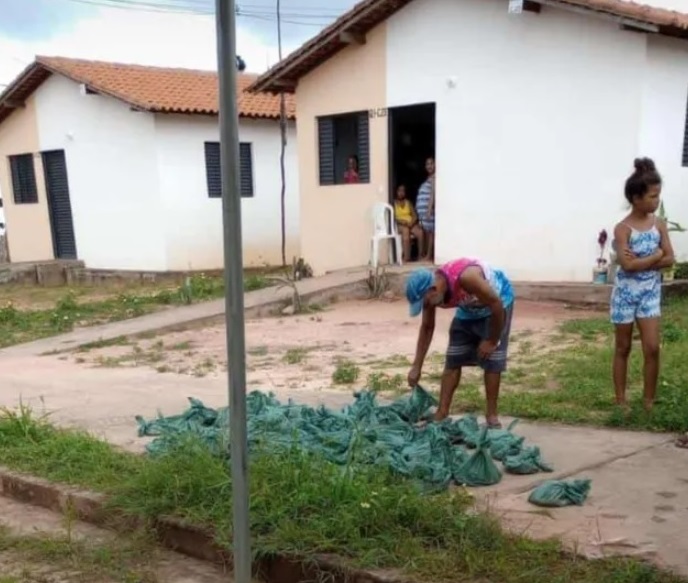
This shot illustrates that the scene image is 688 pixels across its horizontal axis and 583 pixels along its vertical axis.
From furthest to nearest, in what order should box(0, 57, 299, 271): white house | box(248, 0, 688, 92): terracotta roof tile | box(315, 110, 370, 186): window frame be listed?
box(0, 57, 299, 271): white house, box(315, 110, 370, 186): window frame, box(248, 0, 688, 92): terracotta roof tile

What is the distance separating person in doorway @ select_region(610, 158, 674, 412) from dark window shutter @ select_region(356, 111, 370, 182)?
8.07m

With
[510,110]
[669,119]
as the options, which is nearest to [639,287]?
[669,119]

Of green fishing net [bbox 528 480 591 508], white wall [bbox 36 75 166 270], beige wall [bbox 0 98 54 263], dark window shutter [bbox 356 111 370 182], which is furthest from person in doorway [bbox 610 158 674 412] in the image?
beige wall [bbox 0 98 54 263]

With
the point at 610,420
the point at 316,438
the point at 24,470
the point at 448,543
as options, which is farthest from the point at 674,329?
the point at 24,470

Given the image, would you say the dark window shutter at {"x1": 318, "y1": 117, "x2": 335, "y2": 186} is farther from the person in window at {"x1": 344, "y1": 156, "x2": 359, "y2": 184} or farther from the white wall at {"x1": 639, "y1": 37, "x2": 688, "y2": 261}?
the white wall at {"x1": 639, "y1": 37, "x2": 688, "y2": 261}

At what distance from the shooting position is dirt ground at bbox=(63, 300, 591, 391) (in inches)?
261

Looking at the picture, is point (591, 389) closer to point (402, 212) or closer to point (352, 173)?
point (402, 212)

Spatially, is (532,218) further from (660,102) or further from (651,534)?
(651,534)

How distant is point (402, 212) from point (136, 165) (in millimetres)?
6472

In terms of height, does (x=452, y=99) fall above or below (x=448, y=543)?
above

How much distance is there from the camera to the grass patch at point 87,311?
10461mm

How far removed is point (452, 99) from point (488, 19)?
1178 mm

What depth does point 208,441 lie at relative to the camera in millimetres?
4176

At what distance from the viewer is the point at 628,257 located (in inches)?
182
